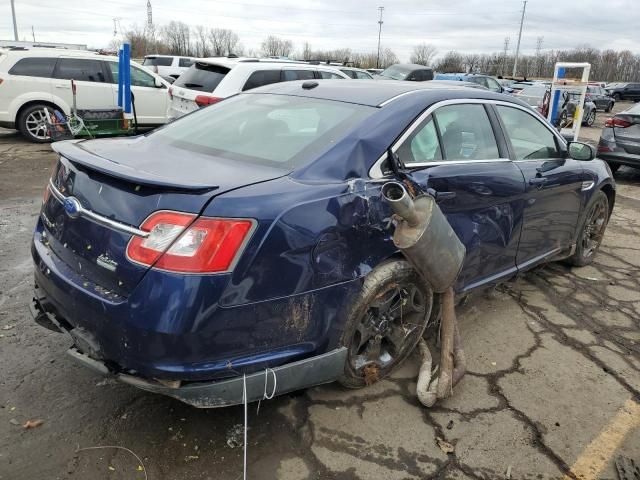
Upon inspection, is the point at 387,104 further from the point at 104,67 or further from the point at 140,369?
the point at 104,67

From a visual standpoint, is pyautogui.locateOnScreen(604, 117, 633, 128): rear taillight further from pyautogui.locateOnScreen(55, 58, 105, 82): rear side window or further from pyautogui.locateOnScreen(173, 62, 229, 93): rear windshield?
pyautogui.locateOnScreen(55, 58, 105, 82): rear side window

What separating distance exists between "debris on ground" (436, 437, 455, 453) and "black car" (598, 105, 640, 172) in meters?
8.46

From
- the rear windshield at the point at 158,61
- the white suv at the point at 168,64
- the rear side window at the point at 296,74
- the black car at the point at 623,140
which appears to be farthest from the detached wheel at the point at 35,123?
the rear windshield at the point at 158,61

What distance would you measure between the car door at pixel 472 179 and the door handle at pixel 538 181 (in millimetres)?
158

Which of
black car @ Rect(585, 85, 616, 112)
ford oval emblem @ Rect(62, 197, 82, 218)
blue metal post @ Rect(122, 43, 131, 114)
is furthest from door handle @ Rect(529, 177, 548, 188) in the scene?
black car @ Rect(585, 85, 616, 112)

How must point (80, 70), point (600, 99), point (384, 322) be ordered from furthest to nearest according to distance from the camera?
point (600, 99) < point (80, 70) < point (384, 322)

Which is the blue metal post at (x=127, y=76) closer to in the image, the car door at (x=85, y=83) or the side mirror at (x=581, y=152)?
the car door at (x=85, y=83)

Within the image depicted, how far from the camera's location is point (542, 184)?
390cm

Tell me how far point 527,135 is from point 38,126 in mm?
9859

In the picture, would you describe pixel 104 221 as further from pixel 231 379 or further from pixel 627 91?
pixel 627 91

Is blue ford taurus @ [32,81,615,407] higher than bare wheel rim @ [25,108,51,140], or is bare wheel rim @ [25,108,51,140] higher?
blue ford taurus @ [32,81,615,407]

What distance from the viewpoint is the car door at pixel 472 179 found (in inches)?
119

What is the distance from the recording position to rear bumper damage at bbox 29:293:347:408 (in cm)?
223

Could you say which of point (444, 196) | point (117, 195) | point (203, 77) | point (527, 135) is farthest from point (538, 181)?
point (203, 77)
